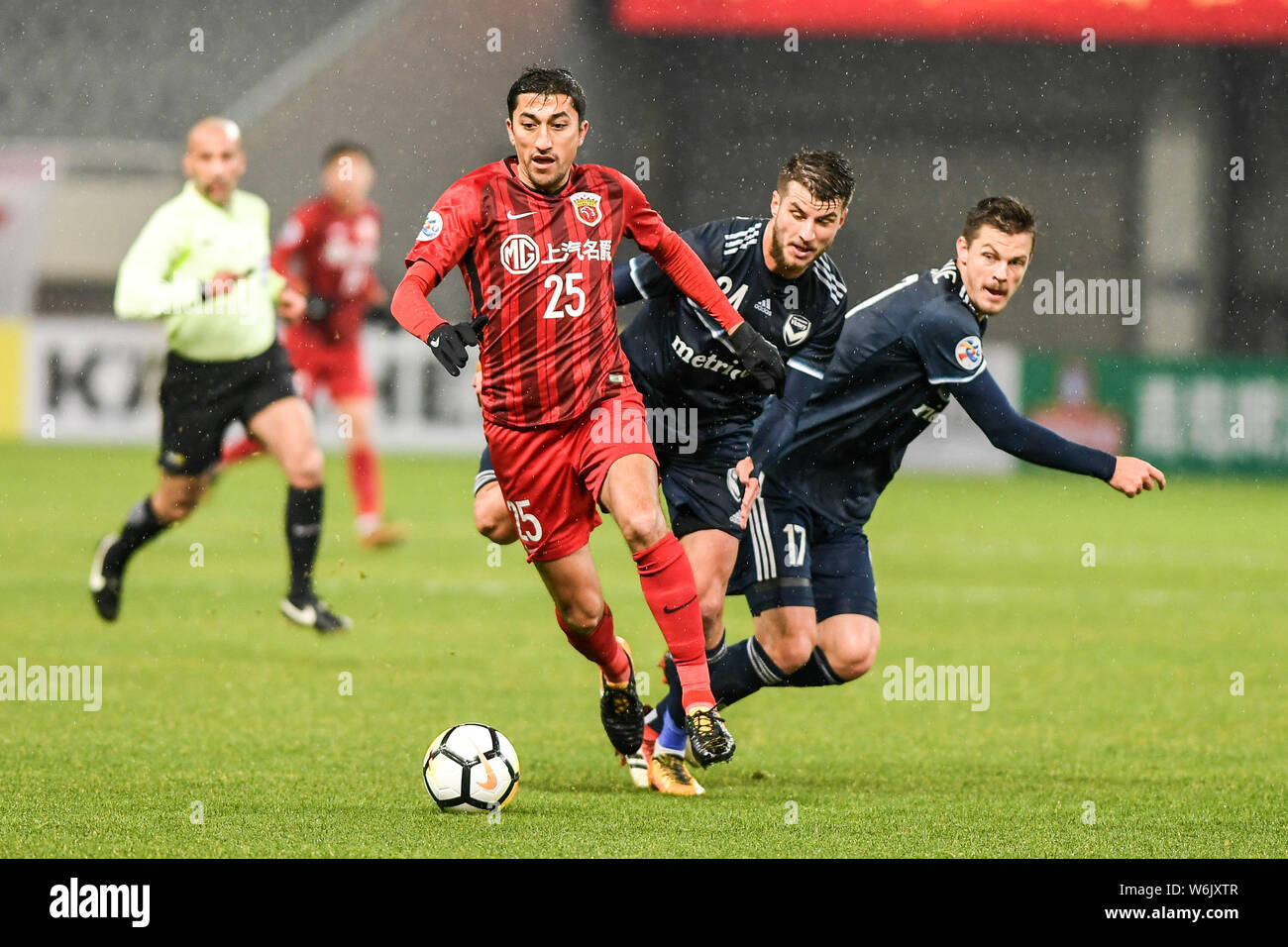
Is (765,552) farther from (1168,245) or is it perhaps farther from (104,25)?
(104,25)

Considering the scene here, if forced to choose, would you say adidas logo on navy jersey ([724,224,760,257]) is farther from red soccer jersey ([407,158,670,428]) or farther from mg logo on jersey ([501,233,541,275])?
mg logo on jersey ([501,233,541,275])

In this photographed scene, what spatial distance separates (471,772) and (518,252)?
1.52 meters

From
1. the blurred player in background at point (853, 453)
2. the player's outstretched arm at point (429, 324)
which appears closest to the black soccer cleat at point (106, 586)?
the blurred player in background at point (853, 453)

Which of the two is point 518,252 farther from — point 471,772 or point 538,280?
point 471,772

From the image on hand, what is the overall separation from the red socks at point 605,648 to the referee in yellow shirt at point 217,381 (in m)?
3.09

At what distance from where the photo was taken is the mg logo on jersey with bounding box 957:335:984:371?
5.66 m

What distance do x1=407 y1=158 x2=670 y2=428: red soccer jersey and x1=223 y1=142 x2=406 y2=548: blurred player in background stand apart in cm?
711

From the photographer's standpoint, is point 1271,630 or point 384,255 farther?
point 384,255

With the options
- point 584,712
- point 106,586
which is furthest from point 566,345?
point 106,586

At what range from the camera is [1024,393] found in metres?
18.8

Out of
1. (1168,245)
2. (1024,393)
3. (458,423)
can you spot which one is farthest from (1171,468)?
(458,423)

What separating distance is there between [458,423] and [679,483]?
12492 mm

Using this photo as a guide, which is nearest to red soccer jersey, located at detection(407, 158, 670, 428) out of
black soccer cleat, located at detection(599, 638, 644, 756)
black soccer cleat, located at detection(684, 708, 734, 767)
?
black soccer cleat, located at detection(599, 638, 644, 756)

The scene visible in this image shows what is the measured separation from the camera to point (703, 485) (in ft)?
20.1
